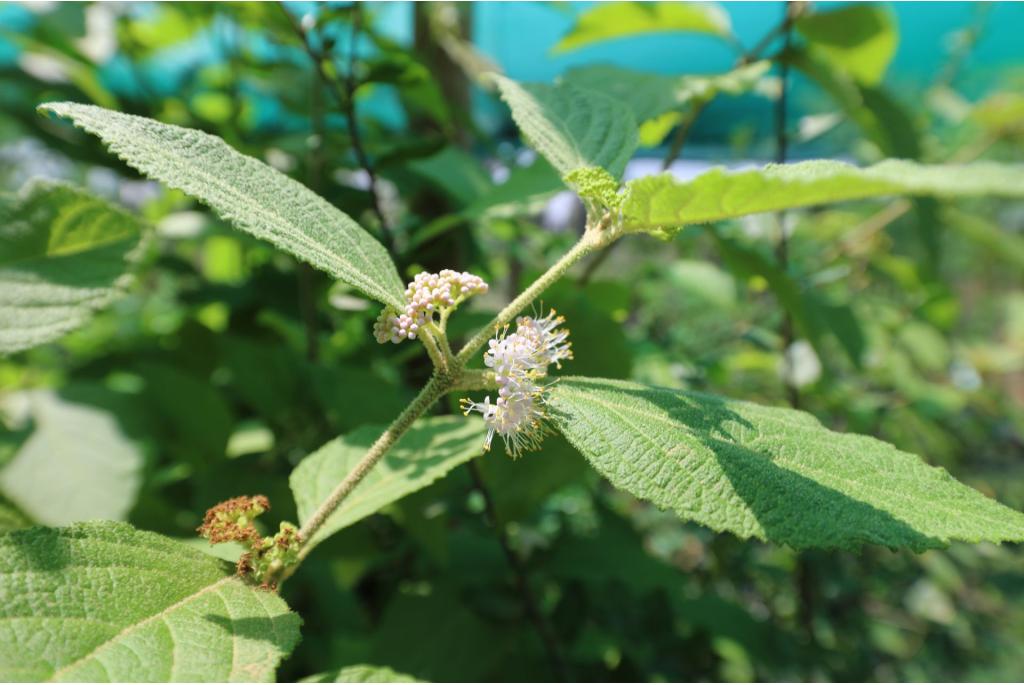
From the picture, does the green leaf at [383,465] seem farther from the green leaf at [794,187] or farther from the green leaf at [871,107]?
the green leaf at [871,107]

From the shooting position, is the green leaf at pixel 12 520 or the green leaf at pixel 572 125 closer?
the green leaf at pixel 572 125

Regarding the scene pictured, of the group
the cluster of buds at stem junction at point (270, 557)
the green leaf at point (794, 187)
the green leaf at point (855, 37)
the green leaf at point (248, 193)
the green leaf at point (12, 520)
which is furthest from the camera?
the green leaf at point (855, 37)

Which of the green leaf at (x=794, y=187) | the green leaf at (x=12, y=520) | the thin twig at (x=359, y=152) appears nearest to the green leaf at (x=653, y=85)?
the thin twig at (x=359, y=152)

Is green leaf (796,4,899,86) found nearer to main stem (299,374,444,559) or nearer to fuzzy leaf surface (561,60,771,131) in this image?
fuzzy leaf surface (561,60,771,131)

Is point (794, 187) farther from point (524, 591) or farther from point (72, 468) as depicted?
point (72, 468)

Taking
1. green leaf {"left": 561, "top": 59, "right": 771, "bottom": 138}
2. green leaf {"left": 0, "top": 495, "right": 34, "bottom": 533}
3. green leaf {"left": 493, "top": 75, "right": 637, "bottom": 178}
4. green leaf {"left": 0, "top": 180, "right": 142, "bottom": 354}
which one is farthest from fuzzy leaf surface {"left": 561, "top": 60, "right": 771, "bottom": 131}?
green leaf {"left": 0, "top": 495, "right": 34, "bottom": 533}
